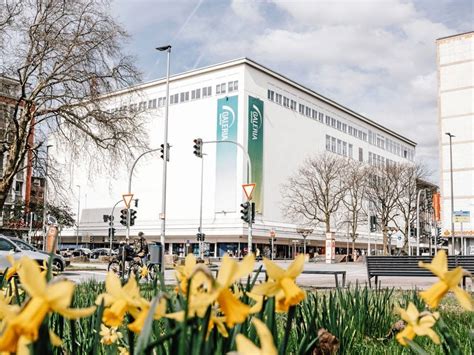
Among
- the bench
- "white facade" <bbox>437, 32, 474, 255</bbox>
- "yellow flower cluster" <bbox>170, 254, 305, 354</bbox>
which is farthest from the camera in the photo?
"white facade" <bbox>437, 32, 474, 255</bbox>

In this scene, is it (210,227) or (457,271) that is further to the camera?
(210,227)

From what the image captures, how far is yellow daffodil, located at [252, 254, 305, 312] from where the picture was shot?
1.09m

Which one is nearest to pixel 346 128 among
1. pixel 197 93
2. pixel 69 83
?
pixel 197 93

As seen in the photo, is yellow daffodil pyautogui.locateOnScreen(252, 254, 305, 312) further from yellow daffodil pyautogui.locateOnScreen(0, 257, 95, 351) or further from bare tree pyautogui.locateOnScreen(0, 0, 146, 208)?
bare tree pyautogui.locateOnScreen(0, 0, 146, 208)

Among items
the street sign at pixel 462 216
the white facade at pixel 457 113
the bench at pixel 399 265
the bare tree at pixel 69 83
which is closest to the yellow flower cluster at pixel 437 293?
the bench at pixel 399 265

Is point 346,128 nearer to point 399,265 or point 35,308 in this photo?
point 399,265

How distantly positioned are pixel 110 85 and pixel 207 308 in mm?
19407

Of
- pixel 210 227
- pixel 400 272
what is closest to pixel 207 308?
pixel 400 272

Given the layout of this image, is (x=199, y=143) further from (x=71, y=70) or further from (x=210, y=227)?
(x=210, y=227)

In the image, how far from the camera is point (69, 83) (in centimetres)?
1919

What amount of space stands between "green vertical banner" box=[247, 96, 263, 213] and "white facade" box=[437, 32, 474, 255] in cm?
2383

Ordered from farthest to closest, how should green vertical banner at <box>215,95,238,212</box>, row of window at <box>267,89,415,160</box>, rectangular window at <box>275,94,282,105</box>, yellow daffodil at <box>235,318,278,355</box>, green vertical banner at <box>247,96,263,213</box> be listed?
row of window at <box>267,89,415,160</box> < rectangular window at <box>275,94,282,105</box> < green vertical banner at <box>247,96,263,213</box> < green vertical banner at <box>215,95,238,212</box> < yellow daffodil at <box>235,318,278,355</box>

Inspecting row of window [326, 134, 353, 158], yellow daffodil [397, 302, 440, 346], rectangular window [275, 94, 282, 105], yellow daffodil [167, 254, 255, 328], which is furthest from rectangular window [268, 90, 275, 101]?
yellow daffodil [167, 254, 255, 328]

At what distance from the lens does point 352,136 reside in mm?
86375
